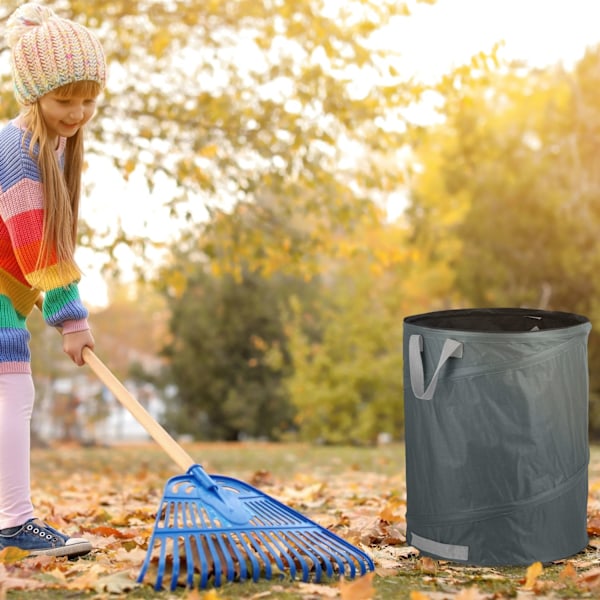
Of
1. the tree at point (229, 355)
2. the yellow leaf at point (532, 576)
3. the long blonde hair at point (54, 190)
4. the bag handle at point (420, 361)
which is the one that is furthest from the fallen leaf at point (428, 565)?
the tree at point (229, 355)

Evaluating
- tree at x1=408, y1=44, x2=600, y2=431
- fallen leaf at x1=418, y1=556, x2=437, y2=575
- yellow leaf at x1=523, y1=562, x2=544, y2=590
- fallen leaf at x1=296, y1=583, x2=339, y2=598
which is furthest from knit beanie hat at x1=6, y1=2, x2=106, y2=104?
tree at x1=408, y1=44, x2=600, y2=431

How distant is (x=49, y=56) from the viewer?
2.82m

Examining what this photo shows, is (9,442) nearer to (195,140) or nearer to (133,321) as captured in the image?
(195,140)

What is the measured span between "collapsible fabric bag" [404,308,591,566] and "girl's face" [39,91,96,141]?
1.37m

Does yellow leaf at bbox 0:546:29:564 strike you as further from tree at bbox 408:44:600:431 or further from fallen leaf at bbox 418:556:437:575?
tree at bbox 408:44:600:431

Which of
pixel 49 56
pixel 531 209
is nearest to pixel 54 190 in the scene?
pixel 49 56

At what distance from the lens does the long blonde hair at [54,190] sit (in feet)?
9.12

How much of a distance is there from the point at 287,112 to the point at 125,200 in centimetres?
192

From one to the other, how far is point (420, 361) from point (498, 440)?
1.17 feet

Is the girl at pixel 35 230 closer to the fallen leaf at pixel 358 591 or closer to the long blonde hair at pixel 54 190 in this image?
the long blonde hair at pixel 54 190

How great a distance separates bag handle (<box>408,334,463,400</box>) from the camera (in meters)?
2.69

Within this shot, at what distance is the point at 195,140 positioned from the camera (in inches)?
291

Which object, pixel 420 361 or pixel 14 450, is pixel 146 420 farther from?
pixel 420 361

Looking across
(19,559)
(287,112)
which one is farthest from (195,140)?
(19,559)
